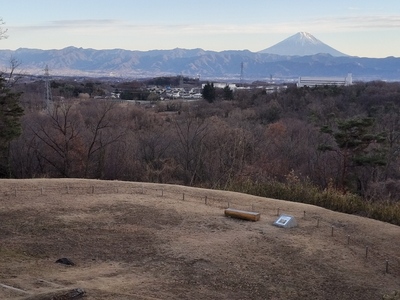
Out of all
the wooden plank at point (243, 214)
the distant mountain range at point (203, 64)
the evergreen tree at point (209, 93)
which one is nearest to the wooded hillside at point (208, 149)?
the wooden plank at point (243, 214)

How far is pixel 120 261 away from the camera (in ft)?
28.8

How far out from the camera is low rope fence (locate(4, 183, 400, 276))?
9594 millimetres

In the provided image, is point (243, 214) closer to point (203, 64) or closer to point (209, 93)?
point (209, 93)

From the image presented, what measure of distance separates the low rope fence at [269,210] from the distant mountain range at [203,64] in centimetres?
10909

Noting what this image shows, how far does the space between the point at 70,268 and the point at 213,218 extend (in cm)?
385

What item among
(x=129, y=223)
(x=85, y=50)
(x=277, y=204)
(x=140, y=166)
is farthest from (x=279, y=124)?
(x=85, y=50)

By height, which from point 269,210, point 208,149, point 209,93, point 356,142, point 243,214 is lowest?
point 208,149

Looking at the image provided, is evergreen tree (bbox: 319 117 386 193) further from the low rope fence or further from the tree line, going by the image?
the low rope fence

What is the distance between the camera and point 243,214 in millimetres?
11219

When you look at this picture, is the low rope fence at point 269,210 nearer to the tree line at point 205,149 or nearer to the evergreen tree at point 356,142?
the tree line at point 205,149

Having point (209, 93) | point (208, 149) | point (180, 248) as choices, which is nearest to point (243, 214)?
point (180, 248)

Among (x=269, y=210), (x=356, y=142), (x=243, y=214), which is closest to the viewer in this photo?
(x=243, y=214)

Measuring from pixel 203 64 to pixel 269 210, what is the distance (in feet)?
502

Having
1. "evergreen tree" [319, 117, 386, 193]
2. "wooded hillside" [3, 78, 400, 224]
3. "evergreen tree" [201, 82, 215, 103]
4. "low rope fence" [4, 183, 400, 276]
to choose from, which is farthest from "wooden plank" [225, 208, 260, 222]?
"evergreen tree" [201, 82, 215, 103]
